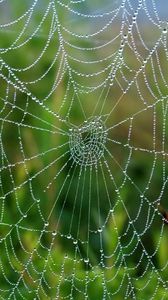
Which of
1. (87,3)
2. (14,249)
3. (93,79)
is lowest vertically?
(14,249)

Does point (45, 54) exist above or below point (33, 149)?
above

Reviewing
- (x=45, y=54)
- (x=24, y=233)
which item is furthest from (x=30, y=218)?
(x=45, y=54)

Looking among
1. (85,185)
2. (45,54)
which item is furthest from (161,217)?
(45,54)

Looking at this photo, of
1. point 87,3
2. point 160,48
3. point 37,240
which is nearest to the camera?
point 37,240

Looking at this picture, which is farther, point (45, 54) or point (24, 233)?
point (45, 54)

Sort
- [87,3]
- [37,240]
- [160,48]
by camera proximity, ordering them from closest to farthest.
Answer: [37,240]
[87,3]
[160,48]

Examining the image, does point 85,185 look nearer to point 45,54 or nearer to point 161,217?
point 161,217
